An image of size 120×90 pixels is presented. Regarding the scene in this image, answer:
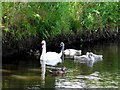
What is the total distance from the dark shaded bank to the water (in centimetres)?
61

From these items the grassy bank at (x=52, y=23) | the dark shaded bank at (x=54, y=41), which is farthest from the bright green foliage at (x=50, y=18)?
the dark shaded bank at (x=54, y=41)

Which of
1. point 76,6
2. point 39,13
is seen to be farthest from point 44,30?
point 76,6

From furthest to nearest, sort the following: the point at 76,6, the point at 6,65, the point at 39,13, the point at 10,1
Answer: the point at 76,6, the point at 39,13, the point at 10,1, the point at 6,65

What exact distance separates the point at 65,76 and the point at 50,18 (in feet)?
22.5

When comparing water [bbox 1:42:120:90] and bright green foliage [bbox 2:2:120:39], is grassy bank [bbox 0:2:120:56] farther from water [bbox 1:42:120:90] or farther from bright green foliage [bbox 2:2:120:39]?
water [bbox 1:42:120:90]

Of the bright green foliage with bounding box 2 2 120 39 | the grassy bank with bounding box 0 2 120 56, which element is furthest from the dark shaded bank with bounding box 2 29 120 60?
the bright green foliage with bounding box 2 2 120 39

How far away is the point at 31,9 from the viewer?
65.8 feet

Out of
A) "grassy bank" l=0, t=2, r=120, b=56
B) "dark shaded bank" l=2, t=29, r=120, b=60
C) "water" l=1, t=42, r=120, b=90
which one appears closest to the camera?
"water" l=1, t=42, r=120, b=90

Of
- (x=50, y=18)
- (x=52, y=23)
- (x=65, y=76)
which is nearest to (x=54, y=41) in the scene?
(x=52, y=23)

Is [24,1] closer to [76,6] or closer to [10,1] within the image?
[10,1]

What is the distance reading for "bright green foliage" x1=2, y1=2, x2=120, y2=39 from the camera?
1897 cm

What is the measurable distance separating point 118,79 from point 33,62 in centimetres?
439

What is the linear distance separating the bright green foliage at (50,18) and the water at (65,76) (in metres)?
1.65

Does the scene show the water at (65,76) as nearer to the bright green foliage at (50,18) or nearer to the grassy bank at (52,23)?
the grassy bank at (52,23)
